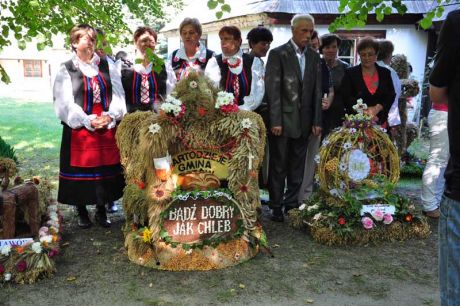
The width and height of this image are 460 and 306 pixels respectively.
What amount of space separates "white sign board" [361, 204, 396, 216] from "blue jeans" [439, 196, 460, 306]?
2.52 meters

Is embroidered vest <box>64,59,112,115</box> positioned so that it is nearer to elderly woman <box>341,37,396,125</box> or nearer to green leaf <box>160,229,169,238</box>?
green leaf <box>160,229,169,238</box>

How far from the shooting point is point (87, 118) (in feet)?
14.7

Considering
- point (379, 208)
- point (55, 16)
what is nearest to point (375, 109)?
point (379, 208)

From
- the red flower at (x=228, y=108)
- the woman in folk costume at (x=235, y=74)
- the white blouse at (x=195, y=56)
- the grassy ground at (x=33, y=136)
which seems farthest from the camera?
the grassy ground at (x=33, y=136)

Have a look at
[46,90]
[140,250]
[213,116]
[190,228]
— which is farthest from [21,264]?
[46,90]

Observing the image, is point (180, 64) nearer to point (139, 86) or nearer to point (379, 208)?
point (139, 86)

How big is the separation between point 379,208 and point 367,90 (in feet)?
4.58

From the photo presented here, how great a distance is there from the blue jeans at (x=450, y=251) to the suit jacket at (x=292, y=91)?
298 cm

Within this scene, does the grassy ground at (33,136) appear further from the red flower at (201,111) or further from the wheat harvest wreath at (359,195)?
the wheat harvest wreath at (359,195)

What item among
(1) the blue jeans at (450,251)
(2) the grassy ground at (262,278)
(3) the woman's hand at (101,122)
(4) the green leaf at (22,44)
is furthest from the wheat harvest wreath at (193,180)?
(1) the blue jeans at (450,251)

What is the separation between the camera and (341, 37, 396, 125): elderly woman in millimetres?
5262

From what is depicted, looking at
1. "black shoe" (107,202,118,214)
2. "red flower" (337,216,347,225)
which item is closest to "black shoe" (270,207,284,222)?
"red flower" (337,216,347,225)

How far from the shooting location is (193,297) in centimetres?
343

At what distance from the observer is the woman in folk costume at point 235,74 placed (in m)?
4.91
